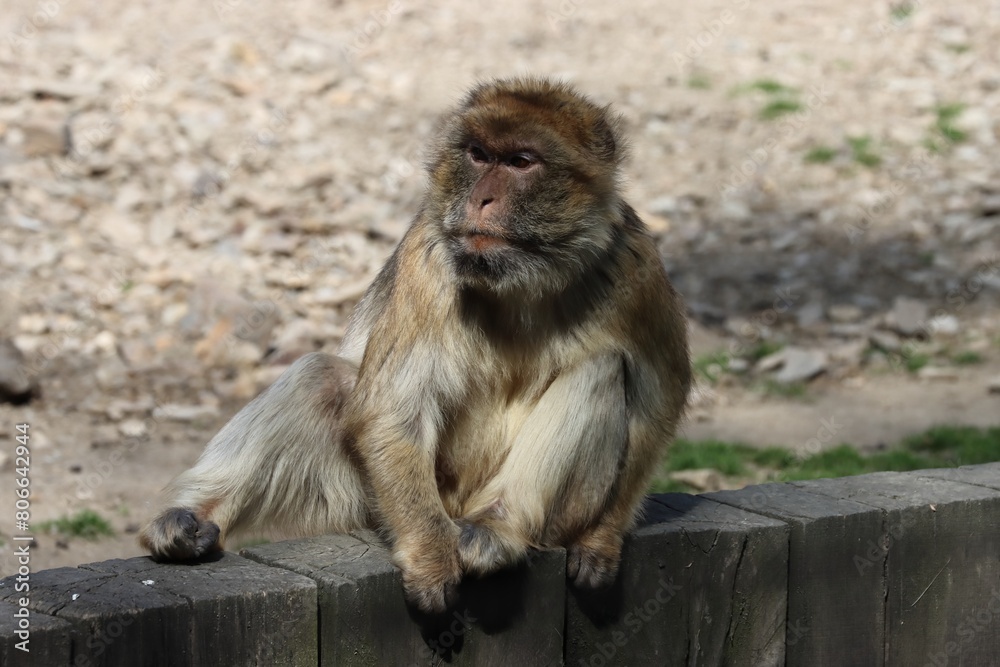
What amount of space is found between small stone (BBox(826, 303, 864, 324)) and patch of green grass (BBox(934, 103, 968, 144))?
3.44m

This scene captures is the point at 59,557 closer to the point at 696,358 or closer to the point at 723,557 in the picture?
the point at 723,557

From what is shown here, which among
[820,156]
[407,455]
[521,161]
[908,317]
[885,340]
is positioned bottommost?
[885,340]

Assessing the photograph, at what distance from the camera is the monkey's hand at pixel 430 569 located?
3922mm

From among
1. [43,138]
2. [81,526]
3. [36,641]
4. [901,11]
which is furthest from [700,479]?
[901,11]

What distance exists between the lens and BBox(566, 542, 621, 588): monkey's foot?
4234 millimetres

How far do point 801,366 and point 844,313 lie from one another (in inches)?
Answer: 41.6

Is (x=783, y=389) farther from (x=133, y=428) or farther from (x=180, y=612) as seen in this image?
(x=180, y=612)

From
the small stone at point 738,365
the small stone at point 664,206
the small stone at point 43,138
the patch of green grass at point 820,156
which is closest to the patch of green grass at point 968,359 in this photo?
the small stone at point 738,365

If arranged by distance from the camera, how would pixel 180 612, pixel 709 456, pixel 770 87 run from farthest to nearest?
pixel 770 87 < pixel 709 456 < pixel 180 612

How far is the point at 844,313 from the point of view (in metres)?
10.4

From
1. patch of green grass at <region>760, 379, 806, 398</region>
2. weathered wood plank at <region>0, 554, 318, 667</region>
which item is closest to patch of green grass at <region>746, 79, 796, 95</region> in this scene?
patch of green grass at <region>760, 379, 806, 398</region>

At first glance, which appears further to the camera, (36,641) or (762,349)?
(762,349)

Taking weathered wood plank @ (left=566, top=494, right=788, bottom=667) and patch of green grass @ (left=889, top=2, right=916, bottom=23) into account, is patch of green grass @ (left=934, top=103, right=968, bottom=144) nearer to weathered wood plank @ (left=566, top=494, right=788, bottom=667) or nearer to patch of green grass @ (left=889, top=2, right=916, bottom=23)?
patch of green grass @ (left=889, top=2, right=916, bottom=23)

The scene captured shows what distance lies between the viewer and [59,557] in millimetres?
6758
